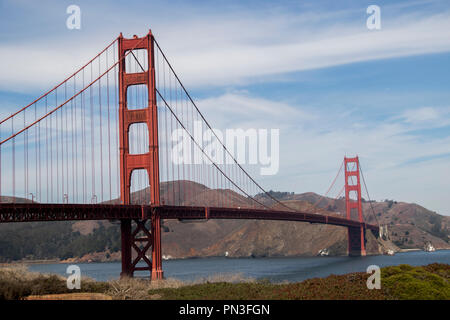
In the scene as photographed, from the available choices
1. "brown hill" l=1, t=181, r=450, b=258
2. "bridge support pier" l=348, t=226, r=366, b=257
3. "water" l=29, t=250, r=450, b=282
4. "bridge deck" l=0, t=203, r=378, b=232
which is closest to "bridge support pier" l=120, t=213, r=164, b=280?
"bridge deck" l=0, t=203, r=378, b=232

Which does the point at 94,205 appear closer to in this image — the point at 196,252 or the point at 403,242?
the point at 196,252

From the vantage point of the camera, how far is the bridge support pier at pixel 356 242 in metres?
136

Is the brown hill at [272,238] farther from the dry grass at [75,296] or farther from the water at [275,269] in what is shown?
the dry grass at [75,296]

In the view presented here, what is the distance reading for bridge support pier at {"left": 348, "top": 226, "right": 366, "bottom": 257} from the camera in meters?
136

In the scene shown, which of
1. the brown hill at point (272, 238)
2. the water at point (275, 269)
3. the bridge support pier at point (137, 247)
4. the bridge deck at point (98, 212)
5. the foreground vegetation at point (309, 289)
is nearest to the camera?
the foreground vegetation at point (309, 289)

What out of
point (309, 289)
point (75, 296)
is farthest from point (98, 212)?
point (309, 289)

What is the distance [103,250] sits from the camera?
180 metres

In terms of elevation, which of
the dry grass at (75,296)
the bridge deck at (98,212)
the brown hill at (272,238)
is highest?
the bridge deck at (98,212)

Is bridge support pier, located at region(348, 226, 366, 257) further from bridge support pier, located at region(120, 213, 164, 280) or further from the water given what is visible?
bridge support pier, located at region(120, 213, 164, 280)

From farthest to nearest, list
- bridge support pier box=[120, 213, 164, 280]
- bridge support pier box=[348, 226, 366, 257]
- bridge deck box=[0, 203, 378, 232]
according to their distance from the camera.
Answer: bridge support pier box=[348, 226, 366, 257] → bridge support pier box=[120, 213, 164, 280] → bridge deck box=[0, 203, 378, 232]

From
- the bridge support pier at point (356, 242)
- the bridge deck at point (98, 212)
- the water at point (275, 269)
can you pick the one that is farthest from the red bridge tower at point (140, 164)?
the bridge support pier at point (356, 242)

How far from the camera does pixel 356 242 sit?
457ft
